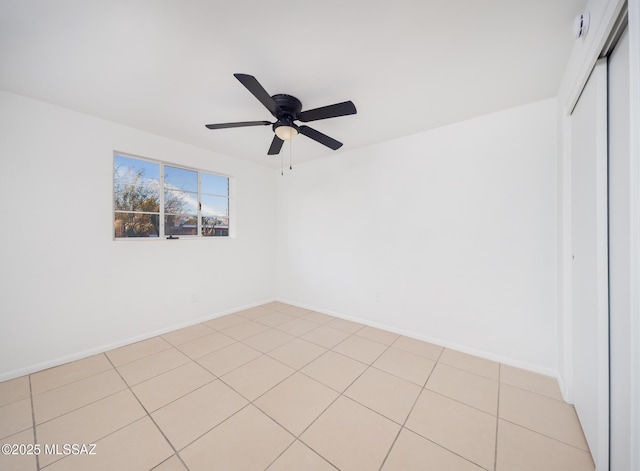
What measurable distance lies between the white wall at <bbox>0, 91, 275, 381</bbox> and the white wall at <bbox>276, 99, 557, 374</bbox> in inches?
86.1

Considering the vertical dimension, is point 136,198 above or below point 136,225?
above

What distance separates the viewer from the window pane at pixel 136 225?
271cm

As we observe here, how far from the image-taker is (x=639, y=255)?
31.3 inches

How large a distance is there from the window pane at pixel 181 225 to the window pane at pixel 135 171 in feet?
1.69

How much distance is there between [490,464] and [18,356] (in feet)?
12.5

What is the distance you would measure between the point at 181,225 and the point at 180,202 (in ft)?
1.09

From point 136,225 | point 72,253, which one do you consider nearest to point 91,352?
point 72,253

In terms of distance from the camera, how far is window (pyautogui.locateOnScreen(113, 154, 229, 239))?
2.76 m

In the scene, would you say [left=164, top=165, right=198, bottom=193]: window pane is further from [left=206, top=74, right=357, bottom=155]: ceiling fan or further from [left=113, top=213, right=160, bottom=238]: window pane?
[left=206, top=74, right=357, bottom=155]: ceiling fan

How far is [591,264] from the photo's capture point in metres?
1.34

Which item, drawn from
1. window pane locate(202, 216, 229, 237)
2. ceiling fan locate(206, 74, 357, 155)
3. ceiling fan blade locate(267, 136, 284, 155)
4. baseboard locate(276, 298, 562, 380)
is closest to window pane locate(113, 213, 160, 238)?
window pane locate(202, 216, 229, 237)

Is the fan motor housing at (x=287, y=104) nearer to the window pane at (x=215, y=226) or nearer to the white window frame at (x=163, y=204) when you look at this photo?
the white window frame at (x=163, y=204)

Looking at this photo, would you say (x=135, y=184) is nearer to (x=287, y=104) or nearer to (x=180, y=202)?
(x=180, y=202)

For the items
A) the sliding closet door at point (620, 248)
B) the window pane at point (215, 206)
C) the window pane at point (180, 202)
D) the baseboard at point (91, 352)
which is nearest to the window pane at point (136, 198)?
the window pane at point (180, 202)
